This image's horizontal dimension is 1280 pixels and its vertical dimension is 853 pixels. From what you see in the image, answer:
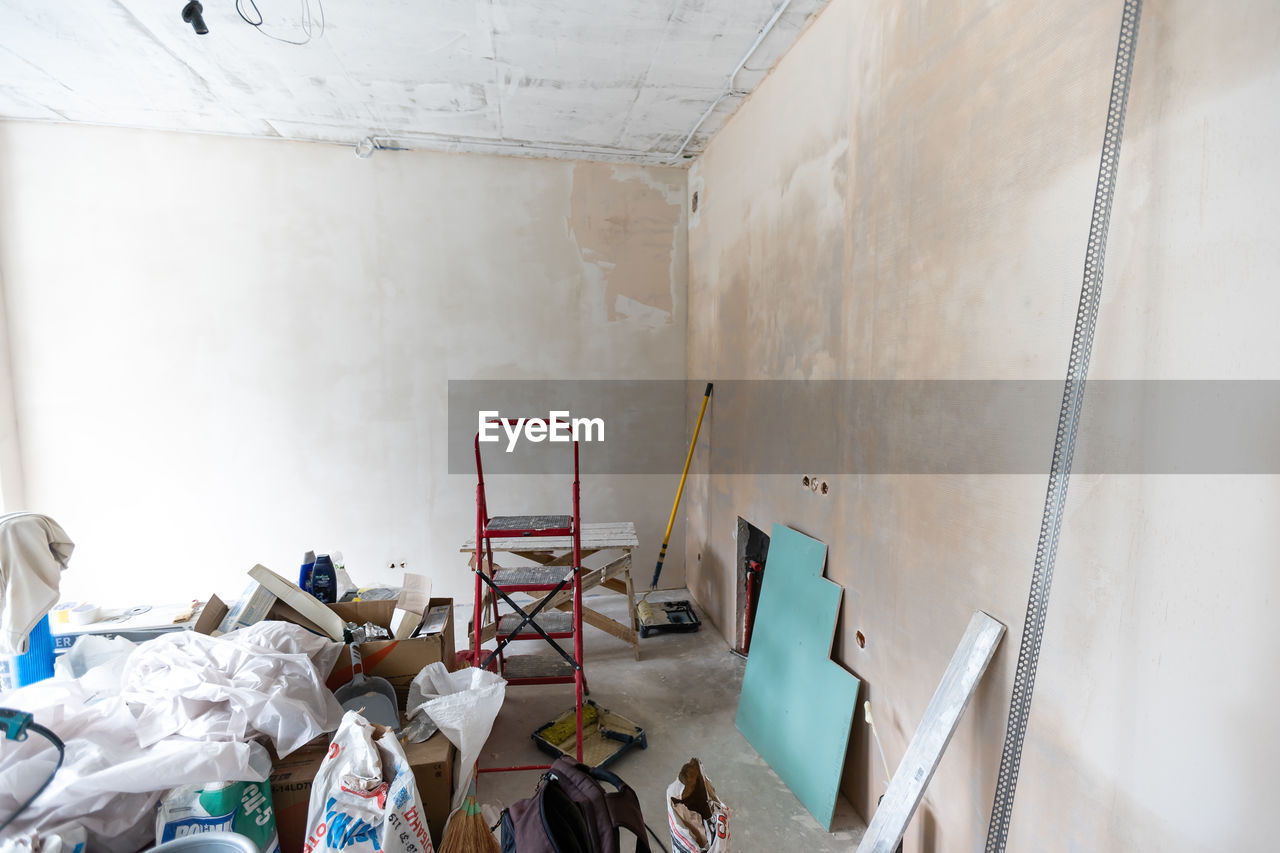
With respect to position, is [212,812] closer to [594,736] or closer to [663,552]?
[594,736]

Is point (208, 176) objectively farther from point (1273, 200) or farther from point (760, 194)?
point (1273, 200)

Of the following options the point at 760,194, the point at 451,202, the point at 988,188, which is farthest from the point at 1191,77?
the point at 451,202

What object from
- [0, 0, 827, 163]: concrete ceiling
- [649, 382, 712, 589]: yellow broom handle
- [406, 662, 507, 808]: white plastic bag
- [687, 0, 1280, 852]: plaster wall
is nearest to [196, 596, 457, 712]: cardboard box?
[406, 662, 507, 808]: white plastic bag

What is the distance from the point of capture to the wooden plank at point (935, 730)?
1.43 metres

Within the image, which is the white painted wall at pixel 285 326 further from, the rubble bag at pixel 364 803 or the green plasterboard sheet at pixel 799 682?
the rubble bag at pixel 364 803

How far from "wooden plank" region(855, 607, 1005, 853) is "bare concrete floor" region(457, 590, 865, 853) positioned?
563 millimetres

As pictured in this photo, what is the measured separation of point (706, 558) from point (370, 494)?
232cm

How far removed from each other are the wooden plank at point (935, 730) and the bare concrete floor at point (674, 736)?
1.85ft

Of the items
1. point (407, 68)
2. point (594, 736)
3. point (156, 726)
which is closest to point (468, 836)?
point (156, 726)

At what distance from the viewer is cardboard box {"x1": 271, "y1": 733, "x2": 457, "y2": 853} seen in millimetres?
1755

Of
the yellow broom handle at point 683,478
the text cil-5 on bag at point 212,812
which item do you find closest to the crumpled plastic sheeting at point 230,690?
the text cil-5 on bag at point 212,812

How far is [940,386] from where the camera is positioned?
5.39 feet

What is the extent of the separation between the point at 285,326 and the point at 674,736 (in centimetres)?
341

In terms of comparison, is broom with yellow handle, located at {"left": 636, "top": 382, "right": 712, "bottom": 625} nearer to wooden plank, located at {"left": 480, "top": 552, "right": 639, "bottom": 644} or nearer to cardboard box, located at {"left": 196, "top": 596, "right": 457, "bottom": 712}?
wooden plank, located at {"left": 480, "top": 552, "right": 639, "bottom": 644}
